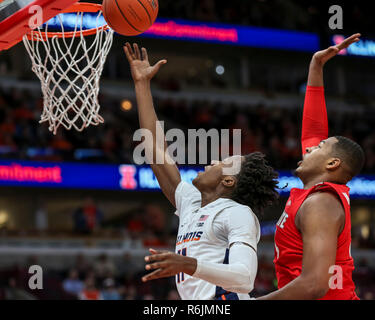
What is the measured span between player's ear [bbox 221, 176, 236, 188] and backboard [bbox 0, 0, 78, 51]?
1.22m

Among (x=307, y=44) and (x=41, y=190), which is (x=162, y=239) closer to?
(x=41, y=190)

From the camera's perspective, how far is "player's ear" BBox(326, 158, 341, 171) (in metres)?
2.72

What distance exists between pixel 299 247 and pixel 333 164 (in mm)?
411

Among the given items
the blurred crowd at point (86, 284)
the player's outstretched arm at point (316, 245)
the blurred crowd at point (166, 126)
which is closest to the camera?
the player's outstretched arm at point (316, 245)

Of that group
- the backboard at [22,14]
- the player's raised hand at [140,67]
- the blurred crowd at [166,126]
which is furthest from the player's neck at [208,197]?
the blurred crowd at [166,126]

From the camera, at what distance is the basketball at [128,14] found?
3.35 meters

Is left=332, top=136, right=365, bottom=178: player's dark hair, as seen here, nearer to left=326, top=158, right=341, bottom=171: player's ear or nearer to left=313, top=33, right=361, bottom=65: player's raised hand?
left=326, top=158, right=341, bottom=171: player's ear

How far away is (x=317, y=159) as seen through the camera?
2781 mm

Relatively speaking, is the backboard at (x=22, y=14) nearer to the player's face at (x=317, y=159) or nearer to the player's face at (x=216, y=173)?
the player's face at (x=216, y=173)

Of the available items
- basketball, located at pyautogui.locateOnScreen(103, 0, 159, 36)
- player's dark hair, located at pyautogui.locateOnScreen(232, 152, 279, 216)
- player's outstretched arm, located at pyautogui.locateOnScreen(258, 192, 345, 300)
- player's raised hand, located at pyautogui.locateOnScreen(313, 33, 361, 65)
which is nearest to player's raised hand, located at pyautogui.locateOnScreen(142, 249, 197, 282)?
player's outstretched arm, located at pyautogui.locateOnScreen(258, 192, 345, 300)

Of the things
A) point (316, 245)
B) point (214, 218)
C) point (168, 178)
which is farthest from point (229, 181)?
point (316, 245)

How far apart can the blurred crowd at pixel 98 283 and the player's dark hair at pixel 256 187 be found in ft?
17.0

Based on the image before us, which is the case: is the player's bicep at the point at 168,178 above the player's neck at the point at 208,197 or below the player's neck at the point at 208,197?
above
